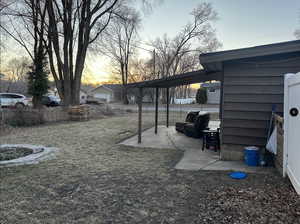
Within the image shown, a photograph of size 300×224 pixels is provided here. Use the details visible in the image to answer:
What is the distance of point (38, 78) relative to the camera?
43.6 ft

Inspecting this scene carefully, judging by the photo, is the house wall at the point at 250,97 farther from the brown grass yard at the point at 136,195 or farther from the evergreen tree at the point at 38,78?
the evergreen tree at the point at 38,78

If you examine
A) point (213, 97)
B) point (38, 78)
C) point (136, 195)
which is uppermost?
point (38, 78)

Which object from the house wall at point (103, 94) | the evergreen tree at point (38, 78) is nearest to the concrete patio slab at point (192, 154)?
the evergreen tree at point (38, 78)

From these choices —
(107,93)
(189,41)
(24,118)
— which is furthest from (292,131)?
(107,93)

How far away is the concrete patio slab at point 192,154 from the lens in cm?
418

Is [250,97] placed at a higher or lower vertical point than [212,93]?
lower

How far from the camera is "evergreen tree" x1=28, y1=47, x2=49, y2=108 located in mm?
13273

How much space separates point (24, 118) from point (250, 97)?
9.86 metres

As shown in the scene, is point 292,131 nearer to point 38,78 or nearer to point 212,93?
point 38,78

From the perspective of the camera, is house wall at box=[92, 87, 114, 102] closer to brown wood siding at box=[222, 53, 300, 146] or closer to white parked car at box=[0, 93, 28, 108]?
white parked car at box=[0, 93, 28, 108]

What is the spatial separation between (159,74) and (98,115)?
1798cm

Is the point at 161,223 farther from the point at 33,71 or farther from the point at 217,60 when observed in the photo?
the point at 33,71

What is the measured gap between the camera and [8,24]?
1410 centimetres

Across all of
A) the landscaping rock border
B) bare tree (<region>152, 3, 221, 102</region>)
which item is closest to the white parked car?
the landscaping rock border
